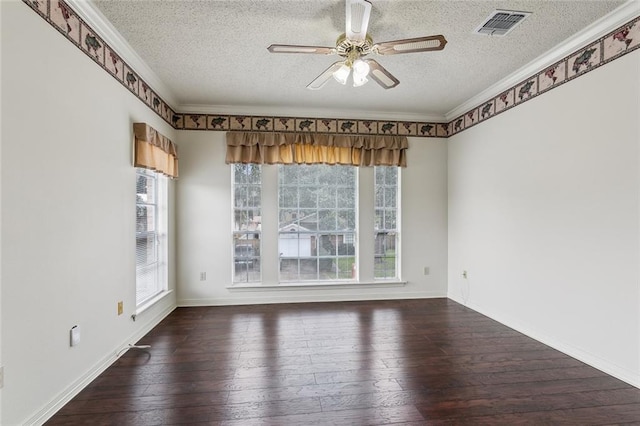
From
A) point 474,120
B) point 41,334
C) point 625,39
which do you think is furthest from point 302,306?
point 625,39

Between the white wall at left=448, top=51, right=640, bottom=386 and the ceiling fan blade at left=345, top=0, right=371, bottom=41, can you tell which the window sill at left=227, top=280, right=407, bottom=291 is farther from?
the ceiling fan blade at left=345, top=0, right=371, bottom=41

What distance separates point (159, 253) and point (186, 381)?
1.92 metres

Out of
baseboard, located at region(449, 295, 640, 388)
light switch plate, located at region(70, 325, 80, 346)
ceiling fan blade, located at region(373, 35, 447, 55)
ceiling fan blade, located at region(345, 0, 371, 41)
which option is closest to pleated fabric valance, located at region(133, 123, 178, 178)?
light switch plate, located at region(70, 325, 80, 346)

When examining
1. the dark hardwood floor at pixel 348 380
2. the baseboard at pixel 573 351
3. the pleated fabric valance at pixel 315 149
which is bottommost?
the dark hardwood floor at pixel 348 380

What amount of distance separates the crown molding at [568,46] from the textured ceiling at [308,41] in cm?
7

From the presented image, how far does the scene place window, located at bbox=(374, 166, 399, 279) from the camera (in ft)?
15.3

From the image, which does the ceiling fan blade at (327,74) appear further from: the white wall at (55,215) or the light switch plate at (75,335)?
the light switch plate at (75,335)

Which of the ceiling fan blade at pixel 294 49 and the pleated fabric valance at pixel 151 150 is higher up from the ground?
the ceiling fan blade at pixel 294 49

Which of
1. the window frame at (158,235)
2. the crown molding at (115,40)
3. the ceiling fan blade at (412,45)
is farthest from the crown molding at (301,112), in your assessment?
the ceiling fan blade at (412,45)

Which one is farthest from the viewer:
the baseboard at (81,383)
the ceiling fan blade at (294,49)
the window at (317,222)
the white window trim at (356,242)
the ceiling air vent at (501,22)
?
the window at (317,222)

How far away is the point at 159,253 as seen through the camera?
3797 mm

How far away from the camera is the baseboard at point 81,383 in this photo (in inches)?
72.4

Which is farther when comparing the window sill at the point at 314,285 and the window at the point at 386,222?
the window at the point at 386,222

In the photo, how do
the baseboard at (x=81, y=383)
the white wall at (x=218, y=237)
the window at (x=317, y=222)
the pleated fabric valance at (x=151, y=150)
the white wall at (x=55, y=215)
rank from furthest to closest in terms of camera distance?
the window at (x=317, y=222) < the white wall at (x=218, y=237) < the pleated fabric valance at (x=151, y=150) < the baseboard at (x=81, y=383) < the white wall at (x=55, y=215)
